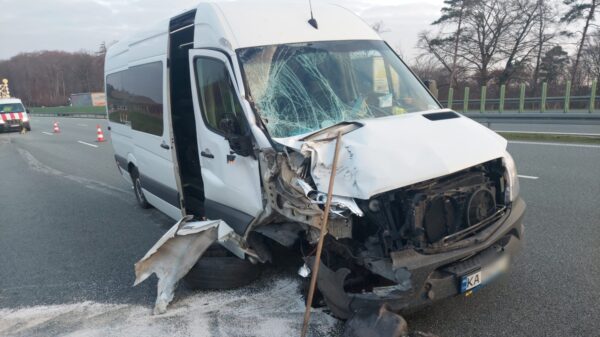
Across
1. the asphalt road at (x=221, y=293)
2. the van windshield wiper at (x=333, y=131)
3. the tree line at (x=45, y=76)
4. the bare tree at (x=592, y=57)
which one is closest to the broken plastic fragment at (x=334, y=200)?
the van windshield wiper at (x=333, y=131)

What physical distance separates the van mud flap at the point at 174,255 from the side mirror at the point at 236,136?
695mm

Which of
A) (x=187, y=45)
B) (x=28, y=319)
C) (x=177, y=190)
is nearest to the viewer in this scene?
(x=28, y=319)

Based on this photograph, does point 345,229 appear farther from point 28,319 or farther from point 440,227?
point 28,319

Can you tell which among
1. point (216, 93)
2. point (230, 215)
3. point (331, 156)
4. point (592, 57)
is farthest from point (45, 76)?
point (331, 156)

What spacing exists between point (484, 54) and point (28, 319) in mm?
40185

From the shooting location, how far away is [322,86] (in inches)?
162

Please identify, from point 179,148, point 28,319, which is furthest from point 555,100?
point 28,319

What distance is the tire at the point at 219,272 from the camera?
4.12 meters

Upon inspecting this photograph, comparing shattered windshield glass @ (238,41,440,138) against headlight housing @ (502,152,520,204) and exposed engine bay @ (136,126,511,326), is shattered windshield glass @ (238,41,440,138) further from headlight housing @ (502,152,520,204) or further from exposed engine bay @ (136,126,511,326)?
headlight housing @ (502,152,520,204)

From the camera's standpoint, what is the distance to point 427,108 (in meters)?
4.25

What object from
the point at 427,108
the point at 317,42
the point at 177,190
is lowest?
the point at 177,190

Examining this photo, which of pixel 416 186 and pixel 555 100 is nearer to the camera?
pixel 416 186

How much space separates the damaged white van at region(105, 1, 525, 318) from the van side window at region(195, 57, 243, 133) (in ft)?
0.06

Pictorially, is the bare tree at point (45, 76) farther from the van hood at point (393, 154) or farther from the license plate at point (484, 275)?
the license plate at point (484, 275)
